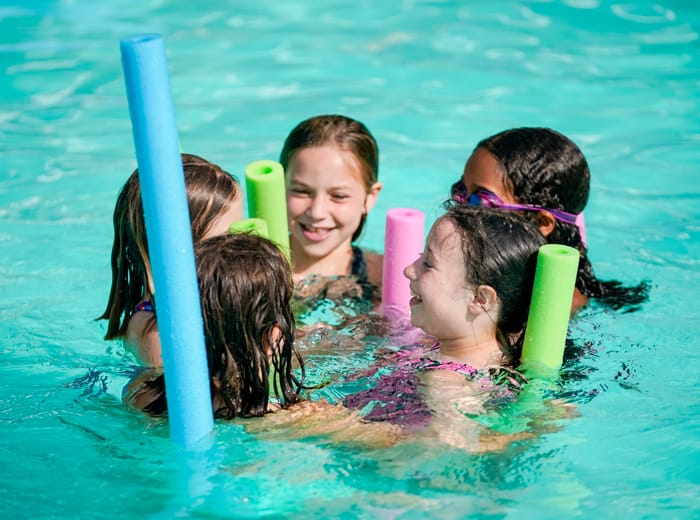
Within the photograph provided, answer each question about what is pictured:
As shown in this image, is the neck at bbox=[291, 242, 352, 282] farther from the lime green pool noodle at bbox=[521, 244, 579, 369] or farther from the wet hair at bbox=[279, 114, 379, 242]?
the lime green pool noodle at bbox=[521, 244, 579, 369]

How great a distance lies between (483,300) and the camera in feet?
12.6

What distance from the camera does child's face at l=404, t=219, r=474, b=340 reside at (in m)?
3.85

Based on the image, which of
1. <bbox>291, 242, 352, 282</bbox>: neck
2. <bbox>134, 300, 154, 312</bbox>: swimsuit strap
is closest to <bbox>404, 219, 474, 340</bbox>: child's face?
<bbox>134, 300, 154, 312</bbox>: swimsuit strap

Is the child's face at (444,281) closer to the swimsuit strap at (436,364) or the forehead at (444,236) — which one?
the forehead at (444,236)

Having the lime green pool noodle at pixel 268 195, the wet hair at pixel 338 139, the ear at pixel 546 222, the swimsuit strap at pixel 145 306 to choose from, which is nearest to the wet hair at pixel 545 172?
the ear at pixel 546 222

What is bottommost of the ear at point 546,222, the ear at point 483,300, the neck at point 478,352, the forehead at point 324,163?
the neck at point 478,352

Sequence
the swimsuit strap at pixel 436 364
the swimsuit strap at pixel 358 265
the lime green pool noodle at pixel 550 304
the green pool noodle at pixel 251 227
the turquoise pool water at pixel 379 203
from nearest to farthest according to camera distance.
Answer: the turquoise pool water at pixel 379 203 → the lime green pool noodle at pixel 550 304 → the green pool noodle at pixel 251 227 → the swimsuit strap at pixel 436 364 → the swimsuit strap at pixel 358 265

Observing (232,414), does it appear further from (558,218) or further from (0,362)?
(558,218)

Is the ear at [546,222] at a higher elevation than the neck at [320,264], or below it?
higher

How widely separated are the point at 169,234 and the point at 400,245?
2076 mm

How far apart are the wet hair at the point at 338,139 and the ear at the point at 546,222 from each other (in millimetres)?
1068

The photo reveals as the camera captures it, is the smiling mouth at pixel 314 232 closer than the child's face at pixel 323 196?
No

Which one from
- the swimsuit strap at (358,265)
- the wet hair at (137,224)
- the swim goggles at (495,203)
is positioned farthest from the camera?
the swimsuit strap at (358,265)

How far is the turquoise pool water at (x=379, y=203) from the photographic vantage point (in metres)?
3.47
